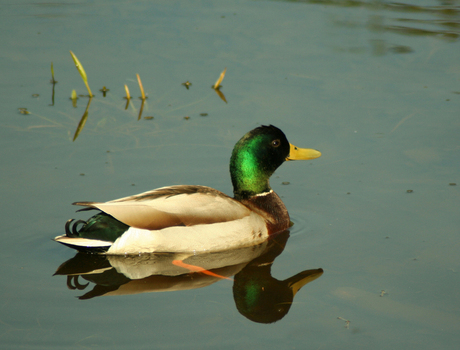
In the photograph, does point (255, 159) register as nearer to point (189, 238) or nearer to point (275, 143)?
point (275, 143)

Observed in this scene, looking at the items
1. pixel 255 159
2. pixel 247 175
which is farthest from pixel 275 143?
pixel 247 175

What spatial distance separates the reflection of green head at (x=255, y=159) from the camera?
6129mm

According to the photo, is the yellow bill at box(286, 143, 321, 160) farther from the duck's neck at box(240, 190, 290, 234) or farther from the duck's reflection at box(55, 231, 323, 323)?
the duck's reflection at box(55, 231, 323, 323)

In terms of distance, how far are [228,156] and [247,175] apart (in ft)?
3.24

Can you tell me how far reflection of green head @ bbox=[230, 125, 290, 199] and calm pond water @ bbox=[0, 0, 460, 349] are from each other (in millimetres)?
463

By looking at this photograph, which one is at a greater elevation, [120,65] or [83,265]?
[120,65]

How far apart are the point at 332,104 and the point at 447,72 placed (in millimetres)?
2272

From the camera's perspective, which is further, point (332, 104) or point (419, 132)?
point (332, 104)

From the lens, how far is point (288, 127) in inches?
305

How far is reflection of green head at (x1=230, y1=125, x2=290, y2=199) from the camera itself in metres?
6.13

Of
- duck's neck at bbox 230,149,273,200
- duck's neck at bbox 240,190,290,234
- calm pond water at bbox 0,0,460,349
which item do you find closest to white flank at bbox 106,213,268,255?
calm pond water at bbox 0,0,460,349

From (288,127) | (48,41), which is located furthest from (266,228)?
(48,41)

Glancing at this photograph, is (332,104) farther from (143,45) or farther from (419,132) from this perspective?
(143,45)

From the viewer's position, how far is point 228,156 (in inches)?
282
